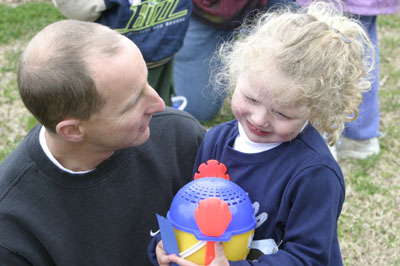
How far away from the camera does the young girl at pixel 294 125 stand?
1862mm

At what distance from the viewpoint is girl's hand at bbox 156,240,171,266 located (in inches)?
78.0

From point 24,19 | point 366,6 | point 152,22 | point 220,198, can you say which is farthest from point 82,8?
point 24,19

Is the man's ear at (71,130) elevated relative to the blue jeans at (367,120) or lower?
elevated

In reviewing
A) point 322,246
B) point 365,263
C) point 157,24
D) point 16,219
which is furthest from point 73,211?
point 365,263

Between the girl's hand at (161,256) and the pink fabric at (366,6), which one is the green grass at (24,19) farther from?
the girl's hand at (161,256)

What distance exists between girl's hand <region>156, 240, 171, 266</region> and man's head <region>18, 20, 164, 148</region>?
520 millimetres

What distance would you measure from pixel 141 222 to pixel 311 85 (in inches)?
41.3

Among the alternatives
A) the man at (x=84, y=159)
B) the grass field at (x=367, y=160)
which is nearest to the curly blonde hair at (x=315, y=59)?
the man at (x=84, y=159)

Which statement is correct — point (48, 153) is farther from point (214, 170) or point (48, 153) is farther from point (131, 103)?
point (214, 170)

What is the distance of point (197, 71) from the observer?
5090mm

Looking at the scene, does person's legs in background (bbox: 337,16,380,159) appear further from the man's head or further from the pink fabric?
the man's head

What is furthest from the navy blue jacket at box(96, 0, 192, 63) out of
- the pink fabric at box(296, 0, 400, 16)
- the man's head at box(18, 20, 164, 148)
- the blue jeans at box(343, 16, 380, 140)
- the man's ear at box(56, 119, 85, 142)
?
the blue jeans at box(343, 16, 380, 140)

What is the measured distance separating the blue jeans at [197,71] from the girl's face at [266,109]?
2.87 metres

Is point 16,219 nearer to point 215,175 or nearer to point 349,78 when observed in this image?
point 215,175
